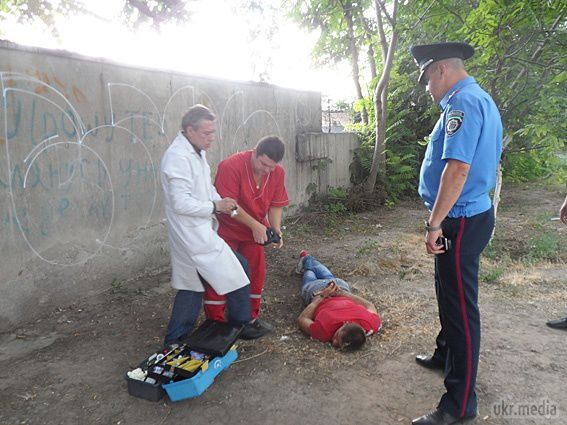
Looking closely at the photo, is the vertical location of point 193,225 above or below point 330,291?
above

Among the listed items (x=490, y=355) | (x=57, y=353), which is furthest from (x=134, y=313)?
(x=490, y=355)

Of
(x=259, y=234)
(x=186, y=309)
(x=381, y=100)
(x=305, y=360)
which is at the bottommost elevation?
(x=305, y=360)

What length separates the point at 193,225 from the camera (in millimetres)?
2859

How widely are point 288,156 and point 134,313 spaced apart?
446cm

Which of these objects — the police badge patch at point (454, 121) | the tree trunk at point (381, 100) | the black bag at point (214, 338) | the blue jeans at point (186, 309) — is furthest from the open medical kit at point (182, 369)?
the tree trunk at point (381, 100)

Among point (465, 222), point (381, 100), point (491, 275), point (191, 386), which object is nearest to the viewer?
point (465, 222)

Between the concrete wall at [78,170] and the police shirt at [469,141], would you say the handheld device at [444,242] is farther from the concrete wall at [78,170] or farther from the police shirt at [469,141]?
the concrete wall at [78,170]

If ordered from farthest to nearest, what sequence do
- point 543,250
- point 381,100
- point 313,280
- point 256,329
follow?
1. point 381,100
2. point 543,250
3. point 313,280
4. point 256,329

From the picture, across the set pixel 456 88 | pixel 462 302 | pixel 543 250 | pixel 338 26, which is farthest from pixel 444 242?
pixel 338 26

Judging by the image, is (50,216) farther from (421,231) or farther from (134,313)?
(421,231)

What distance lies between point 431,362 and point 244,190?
6.34 feet

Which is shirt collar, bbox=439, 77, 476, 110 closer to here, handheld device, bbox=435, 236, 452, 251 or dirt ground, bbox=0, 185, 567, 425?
handheld device, bbox=435, 236, 452, 251

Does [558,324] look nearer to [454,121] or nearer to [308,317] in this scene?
[308,317]

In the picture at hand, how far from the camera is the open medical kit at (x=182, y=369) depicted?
2521 millimetres
